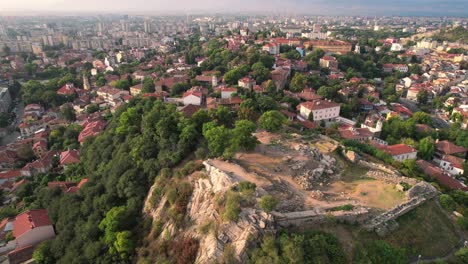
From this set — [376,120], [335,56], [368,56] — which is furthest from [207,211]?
[368,56]

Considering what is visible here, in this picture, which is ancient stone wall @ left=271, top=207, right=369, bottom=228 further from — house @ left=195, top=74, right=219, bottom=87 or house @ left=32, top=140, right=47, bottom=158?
house @ left=32, top=140, right=47, bottom=158

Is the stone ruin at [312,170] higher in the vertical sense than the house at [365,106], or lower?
higher

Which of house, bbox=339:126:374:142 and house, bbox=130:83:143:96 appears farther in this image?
house, bbox=130:83:143:96

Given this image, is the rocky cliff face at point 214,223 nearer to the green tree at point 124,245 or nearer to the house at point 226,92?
the green tree at point 124,245

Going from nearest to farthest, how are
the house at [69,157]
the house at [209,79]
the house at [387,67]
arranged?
1. the house at [69,157]
2. the house at [209,79]
3. the house at [387,67]

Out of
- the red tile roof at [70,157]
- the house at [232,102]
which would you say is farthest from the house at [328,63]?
the red tile roof at [70,157]

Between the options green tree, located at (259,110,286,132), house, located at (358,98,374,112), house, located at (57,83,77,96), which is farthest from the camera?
house, located at (57,83,77,96)

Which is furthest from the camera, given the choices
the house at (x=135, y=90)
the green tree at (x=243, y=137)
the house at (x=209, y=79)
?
the house at (x=135, y=90)

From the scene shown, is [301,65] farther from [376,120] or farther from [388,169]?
[388,169]

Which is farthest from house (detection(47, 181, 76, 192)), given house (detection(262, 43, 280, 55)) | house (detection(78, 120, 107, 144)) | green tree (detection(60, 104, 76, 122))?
house (detection(262, 43, 280, 55))
